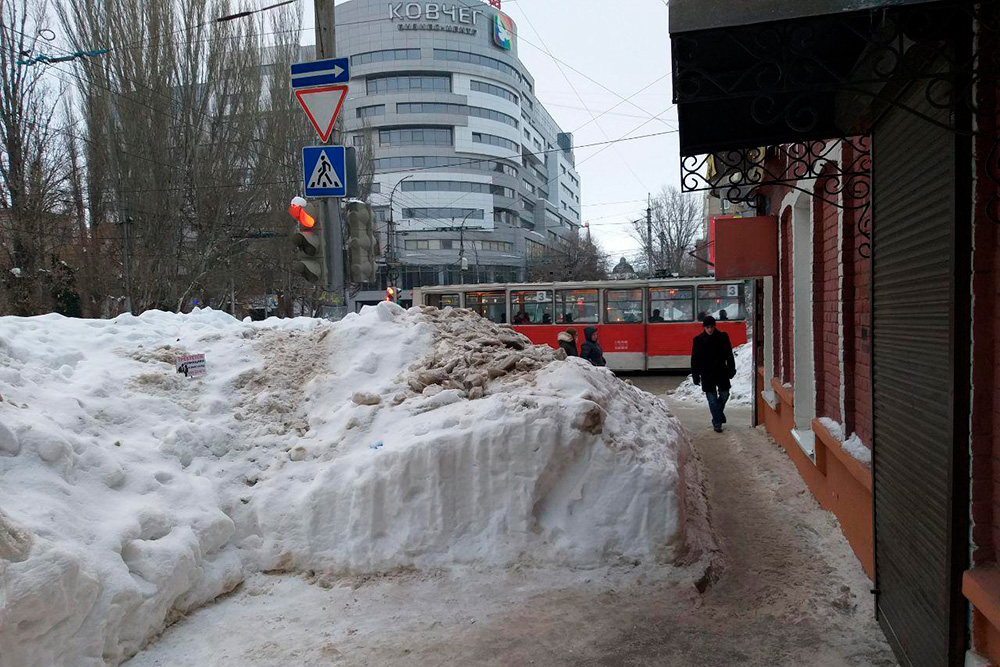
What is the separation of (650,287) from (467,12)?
190 ft

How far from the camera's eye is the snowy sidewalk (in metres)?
3.49

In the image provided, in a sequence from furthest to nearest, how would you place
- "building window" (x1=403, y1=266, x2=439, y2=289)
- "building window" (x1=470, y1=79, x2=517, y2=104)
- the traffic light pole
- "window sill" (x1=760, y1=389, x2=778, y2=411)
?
1. "building window" (x1=470, y1=79, x2=517, y2=104)
2. "building window" (x1=403, y1=266, x2=439, y2=289)
3. "window sill" (x1=760, y1=389, x2=778, y2=411)
4. the traffic light pole

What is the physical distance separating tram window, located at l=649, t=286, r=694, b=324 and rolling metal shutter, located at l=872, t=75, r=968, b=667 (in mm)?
14583

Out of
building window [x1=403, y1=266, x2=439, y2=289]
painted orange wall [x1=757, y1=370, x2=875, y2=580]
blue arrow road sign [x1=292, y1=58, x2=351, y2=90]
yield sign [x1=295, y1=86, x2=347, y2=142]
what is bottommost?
painted orange wall [x1=757, y1=370, x2=875, y2=580]

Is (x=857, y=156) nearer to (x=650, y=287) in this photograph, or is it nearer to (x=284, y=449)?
(x=284, y=449)

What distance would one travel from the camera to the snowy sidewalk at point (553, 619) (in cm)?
349

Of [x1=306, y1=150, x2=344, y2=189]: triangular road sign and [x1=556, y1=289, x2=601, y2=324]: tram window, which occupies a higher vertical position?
[x1=306, y1=150, x2=344, y2=189]: triangular road sign

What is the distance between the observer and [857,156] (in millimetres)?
4648

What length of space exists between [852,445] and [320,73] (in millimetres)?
6132

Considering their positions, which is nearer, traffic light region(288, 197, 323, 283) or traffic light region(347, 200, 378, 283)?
traffic light region(288, 197, 323, 283)

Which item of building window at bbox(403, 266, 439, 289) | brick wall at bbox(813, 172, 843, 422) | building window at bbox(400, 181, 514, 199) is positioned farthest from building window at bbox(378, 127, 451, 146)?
brick wall at bbox(813, 172, 843, 422)

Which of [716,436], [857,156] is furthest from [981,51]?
[716,436]

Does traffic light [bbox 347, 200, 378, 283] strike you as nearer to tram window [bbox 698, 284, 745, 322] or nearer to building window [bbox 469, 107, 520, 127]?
tram window [bbox 698, 284, 745, 322]

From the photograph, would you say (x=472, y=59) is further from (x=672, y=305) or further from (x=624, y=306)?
(x=672, y=305)
